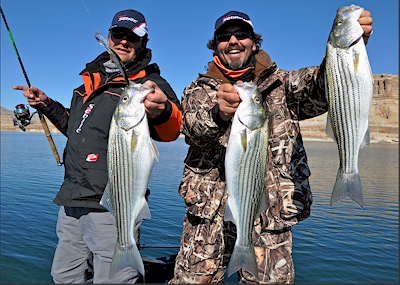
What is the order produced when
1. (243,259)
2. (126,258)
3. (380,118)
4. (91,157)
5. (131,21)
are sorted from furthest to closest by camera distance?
(380,118)
(131,21)
(91,157)
(243,259)
(126,258)

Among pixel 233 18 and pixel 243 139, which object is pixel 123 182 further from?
pixel 233 18

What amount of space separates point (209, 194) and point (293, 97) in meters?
1.40

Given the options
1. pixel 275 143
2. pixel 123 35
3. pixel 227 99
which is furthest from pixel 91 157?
pixel 275 143

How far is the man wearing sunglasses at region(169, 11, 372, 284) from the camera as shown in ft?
12.2

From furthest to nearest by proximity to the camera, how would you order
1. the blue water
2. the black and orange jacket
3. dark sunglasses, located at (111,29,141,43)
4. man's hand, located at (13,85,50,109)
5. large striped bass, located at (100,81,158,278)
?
the blue water → man's hand, located at (13,85,50,109) → dark sunglasses, located at (111,29,141,43) → the black and orange jacket → large striped bass, located at (100,81,158,278)

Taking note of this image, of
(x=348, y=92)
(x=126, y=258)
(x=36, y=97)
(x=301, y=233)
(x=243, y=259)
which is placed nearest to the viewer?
(x=348, y=92)

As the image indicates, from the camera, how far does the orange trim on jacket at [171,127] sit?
338 cm

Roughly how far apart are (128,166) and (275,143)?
5.41ft

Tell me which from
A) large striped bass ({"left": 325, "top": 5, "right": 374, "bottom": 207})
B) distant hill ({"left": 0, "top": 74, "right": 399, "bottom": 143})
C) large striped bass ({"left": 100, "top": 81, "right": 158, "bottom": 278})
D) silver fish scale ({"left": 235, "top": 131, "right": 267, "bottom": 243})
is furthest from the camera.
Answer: distant hill ({"left": 0, "top": 74, "right": 399, "bottom": 143})

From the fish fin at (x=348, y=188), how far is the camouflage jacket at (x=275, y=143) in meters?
0.82

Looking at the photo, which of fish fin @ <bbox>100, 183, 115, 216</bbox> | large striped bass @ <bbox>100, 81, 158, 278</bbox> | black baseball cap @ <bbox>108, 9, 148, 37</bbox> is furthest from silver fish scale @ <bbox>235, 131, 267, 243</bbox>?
black baseball cap @ <bbox>108, 9, 148, 37</bbox>

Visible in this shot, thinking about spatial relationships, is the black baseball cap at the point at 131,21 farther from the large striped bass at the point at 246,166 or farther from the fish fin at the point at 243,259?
the fish fin at the point at 243,259

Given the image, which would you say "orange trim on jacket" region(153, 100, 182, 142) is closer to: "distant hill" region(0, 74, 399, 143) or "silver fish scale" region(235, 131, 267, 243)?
"silver fish scale" region(235, 131, 267, 243)

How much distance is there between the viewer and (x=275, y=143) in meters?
3.79
